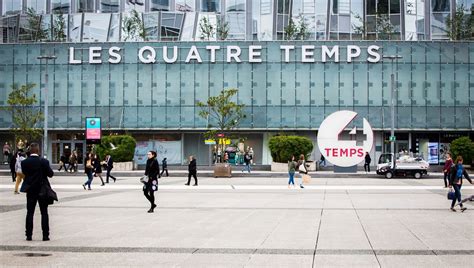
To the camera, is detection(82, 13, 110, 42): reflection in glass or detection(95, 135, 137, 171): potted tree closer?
detection(95, 135, 137, 171): potted tree

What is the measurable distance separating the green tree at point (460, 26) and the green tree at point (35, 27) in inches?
1638

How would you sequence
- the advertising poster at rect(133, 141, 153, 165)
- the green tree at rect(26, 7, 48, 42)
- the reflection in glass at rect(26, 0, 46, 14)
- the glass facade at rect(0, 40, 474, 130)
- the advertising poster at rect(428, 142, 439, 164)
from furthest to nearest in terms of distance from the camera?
the reflection in glass at rect(26, 0, 46, 14) < the green tree at rect(26, 7, 48, 42) < the advertising poster at rect(133, 141, 153, 165) < the advertising poster at rect(428, 142, 439, 164) < the glass facade at rect(0, 40, 474, 130)

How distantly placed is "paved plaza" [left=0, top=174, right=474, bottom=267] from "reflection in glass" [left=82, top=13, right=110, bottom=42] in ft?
160

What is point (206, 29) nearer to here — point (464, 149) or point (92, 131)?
point (92, 131)

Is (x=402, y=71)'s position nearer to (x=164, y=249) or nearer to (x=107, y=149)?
(x=107, y=149)

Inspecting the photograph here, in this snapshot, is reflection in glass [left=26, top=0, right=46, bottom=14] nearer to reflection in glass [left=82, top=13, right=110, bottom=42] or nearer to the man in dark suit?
reflection in glass [left=82, top=13, right=110, bottom=42]

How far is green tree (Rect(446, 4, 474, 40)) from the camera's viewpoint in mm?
65500

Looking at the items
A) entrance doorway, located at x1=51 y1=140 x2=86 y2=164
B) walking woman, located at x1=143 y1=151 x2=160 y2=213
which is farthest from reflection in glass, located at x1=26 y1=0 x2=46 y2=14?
walking woman, located at x1=143 y1=151 x2=160 y2=213

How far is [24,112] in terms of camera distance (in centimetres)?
6178

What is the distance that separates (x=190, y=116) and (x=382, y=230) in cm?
Answer: 5092

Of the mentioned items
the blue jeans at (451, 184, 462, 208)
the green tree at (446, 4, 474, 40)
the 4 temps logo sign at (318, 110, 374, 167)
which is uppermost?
the green tree at (446, 4, 474, 40)

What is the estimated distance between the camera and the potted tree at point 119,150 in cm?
5472

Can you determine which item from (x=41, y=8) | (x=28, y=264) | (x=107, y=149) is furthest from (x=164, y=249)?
(x=41, y=8)

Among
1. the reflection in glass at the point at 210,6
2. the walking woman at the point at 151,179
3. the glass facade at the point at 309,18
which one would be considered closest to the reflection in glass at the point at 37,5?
the glass facade at the point at 309,18
